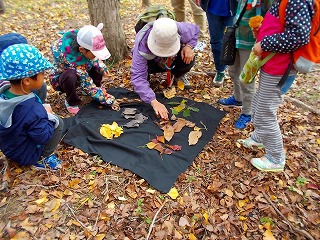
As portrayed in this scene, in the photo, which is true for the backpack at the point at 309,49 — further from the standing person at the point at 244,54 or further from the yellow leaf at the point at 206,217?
the yellow leaf at the point at 206,217

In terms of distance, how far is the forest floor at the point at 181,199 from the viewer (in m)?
2.39

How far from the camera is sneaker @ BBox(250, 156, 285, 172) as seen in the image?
288 centimetres

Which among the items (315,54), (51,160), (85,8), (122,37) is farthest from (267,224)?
(85,8)

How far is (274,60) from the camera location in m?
2.34

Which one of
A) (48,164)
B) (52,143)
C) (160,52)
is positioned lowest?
(48,164)

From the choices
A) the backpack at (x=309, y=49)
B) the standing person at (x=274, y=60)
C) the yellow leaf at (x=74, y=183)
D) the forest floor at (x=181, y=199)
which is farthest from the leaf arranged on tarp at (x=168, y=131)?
the backpack at (x=309, y=49)

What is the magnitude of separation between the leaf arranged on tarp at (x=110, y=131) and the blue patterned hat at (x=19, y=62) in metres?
1.13

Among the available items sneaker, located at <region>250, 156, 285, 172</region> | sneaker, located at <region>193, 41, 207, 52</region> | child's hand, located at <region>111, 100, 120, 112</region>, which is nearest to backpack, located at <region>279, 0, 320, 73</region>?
sneaker, located at <region>250, 156, 285, 172</region>

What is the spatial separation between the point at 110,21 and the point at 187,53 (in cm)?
152

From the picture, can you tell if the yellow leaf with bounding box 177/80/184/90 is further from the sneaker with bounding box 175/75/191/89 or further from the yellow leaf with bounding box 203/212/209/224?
the yellow leaf with bounding box 203/212/209/224

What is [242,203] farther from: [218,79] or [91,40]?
[91,40]

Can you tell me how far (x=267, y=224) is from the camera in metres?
2.50

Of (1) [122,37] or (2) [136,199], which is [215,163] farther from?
(1) [122,37]

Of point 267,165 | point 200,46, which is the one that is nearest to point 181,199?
point 267,165
